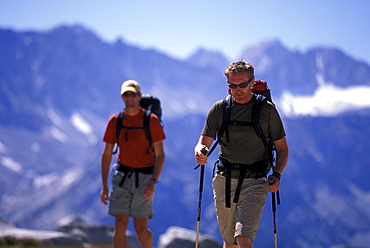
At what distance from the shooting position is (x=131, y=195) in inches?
285

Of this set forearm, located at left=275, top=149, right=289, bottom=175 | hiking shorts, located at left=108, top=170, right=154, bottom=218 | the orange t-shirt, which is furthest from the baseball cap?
forearm, located at left=275, top=149, right=289, bottom=175

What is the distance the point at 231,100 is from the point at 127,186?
2760 millimetres

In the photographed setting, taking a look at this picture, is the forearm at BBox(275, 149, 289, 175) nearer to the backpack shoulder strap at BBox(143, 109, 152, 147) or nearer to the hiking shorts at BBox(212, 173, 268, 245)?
the hiking shorts at BBox(212, 173, 268, 245)

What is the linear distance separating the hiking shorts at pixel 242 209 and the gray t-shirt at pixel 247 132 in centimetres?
27

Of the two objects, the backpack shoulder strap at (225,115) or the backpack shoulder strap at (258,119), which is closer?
the backpack shoulder strap at (258,119)

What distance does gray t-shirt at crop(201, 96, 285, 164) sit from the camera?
16.3 feet

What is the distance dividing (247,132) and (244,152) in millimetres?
217

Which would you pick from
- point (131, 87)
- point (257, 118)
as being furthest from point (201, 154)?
point (131, 87)

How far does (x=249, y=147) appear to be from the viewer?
16.4ft

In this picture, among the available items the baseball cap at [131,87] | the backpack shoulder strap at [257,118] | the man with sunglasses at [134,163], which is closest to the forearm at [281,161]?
the backpack shoulder strap at [257,118]

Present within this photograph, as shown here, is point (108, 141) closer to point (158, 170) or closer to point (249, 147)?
point (158, 170)

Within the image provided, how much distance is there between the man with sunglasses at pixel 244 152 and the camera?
4.93 metres

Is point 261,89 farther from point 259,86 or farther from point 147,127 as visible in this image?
point 147,127

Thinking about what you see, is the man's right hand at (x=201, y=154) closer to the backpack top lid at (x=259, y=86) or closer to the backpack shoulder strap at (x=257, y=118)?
the backpack shoulder strap at (x=257, y=118)
